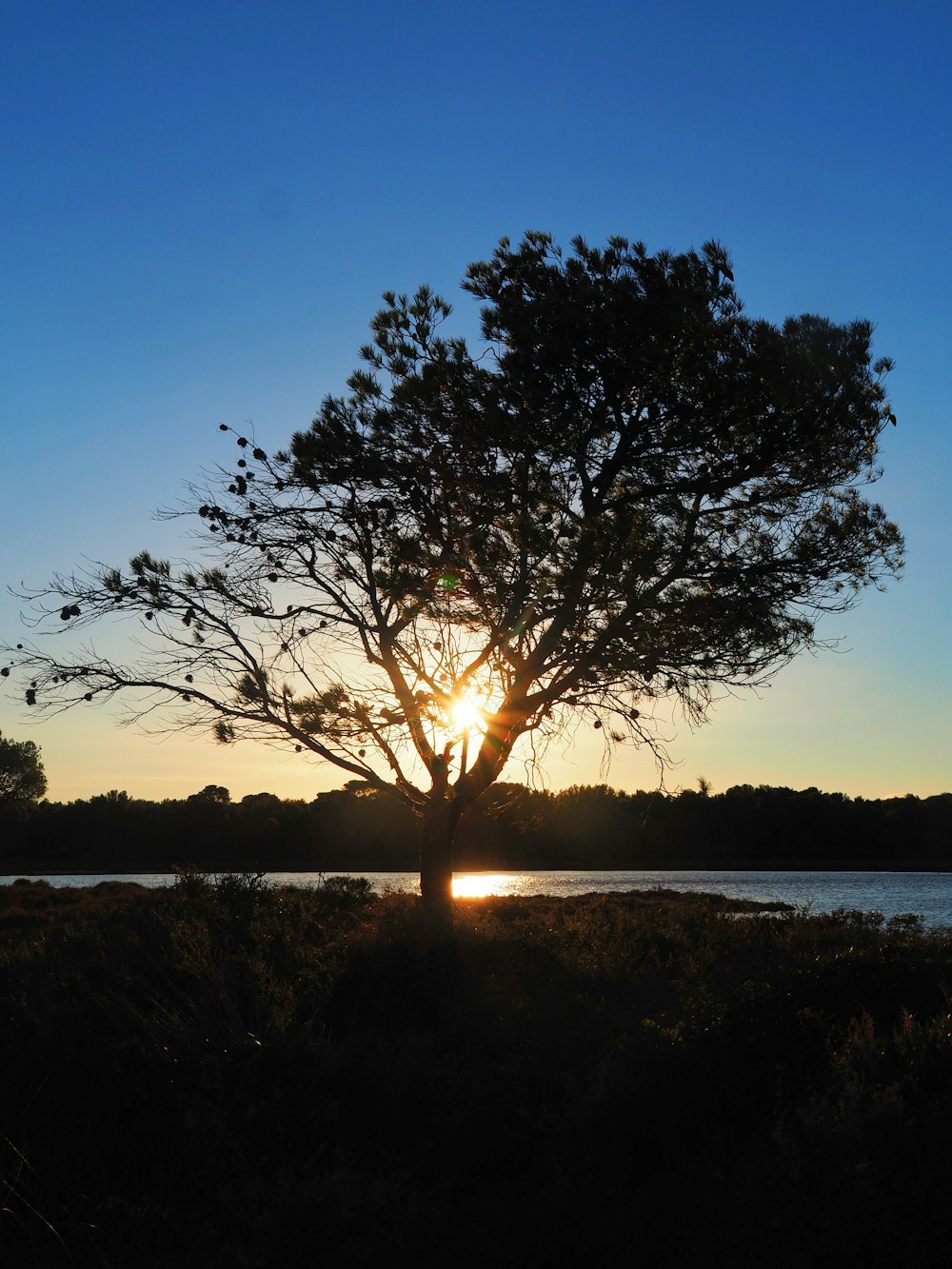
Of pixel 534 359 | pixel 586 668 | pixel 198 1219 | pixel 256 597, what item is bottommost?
pixel 198 1219

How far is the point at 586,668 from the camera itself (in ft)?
53.4

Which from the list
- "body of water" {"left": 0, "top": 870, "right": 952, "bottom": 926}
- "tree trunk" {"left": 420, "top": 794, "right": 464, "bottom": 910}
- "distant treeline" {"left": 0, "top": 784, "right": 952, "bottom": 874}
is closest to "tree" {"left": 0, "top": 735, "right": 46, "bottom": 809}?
"distant treeline" {"left": 0, "top": 784, "right": 952, "bottom": 874}

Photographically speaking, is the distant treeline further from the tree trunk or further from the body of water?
the tree trunk

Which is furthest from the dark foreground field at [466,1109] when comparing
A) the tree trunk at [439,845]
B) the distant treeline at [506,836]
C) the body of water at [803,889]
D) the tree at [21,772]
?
the tree at [21,772]

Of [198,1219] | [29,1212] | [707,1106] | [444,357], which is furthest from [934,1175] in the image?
[444,357]

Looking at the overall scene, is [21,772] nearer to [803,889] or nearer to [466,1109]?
[803,889]

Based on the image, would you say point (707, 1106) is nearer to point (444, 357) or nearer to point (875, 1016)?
point (875, 1016)

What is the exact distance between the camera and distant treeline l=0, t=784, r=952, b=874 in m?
64.8

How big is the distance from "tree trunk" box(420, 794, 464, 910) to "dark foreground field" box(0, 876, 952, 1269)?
5.17 metres

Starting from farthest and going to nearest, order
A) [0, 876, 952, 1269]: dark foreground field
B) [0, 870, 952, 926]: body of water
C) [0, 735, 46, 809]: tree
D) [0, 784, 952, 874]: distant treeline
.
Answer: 1. [0, 735, 46, 809]: tree
2. [0, 784, 952, 874]: distant treeline
3. [0, 870, 952, 926]: body of water
4. [0, 876, 952, 1269]: dark foreground field

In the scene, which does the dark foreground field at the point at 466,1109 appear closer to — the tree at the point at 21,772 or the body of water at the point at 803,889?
the body of water at the point at 803,889

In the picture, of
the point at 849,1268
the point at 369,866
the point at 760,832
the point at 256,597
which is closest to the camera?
the point at 849,1268

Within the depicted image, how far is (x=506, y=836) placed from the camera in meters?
67.9

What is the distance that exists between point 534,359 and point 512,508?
2.17 m
